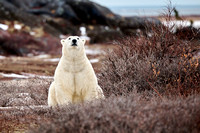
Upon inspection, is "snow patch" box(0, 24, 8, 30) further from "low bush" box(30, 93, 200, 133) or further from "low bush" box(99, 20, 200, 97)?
"low bush" box(30, 93, 200, 133)

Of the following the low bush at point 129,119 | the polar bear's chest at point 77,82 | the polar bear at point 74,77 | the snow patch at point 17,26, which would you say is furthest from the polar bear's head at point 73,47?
the snow patch at point 17,26

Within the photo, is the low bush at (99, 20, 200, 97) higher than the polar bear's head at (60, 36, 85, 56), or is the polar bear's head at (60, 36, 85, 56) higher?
the polar bear's head at (60, 36, 85, 56)

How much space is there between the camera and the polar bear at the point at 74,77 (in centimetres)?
607

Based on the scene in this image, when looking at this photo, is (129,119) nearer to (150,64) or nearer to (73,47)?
(73,47)

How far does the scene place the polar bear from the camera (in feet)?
19.9

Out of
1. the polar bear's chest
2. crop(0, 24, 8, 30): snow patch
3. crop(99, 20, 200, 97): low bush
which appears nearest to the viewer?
the polar bear's chest

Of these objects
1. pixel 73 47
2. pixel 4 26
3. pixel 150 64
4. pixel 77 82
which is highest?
pixel 4 26

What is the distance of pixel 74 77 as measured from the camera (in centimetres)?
612

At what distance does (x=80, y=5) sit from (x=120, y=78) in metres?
28.8

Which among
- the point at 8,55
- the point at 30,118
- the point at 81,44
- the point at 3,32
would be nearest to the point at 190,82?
the point at 81,44

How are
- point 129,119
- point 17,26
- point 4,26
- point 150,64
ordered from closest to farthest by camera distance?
1. point 129,119
2. point 150,64
3. point 4,26
4. point 17,26

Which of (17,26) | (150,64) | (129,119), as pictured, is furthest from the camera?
(17,26)

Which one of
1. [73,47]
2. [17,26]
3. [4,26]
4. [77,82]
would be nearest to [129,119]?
[77,82]

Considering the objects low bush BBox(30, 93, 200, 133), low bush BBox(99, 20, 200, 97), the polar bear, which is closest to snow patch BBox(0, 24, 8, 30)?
low bush BBox(99, 20, 200, 97)
